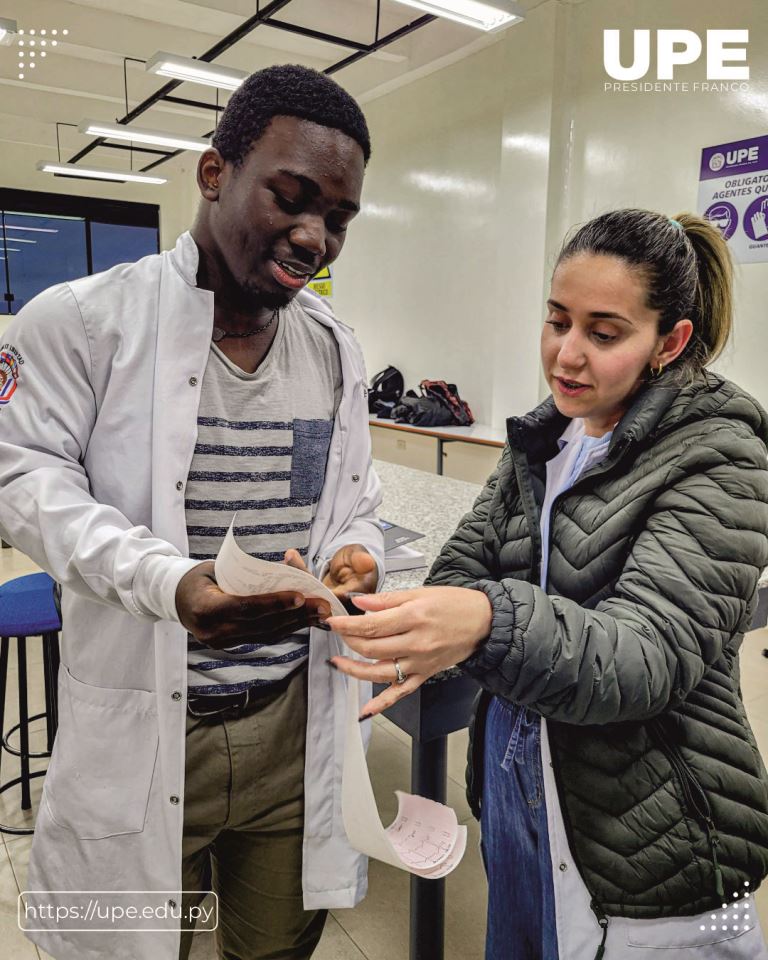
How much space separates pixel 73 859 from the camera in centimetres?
112

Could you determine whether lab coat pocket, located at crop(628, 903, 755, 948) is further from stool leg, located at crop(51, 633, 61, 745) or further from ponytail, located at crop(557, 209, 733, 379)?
stool leg, located at crop(51, 633, 61, 745)

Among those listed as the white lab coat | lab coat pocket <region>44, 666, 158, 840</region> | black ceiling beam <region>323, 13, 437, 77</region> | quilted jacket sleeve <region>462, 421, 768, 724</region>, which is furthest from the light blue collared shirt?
black ceiling beam <region>323, 13, 437, 77</region>

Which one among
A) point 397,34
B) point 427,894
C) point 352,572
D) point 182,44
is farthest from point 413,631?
point 182,44

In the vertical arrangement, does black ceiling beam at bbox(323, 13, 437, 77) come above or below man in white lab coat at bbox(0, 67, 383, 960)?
above

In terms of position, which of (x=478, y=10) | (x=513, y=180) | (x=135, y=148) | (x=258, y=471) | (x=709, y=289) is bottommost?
(x=258, y=471)

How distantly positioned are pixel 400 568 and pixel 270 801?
0.64 m

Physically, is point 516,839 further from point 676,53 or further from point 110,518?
point 676,53

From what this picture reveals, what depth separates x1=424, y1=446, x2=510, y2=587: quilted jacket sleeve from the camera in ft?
3.80

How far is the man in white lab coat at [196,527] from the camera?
992 mm

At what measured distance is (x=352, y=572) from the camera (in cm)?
113

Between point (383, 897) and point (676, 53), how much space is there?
15.7 ft

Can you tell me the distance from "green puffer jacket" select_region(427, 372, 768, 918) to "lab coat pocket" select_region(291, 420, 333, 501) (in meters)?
0.35

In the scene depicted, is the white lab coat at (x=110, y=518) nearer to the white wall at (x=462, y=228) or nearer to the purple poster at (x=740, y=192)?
the purple poster at (x=740, y=192)

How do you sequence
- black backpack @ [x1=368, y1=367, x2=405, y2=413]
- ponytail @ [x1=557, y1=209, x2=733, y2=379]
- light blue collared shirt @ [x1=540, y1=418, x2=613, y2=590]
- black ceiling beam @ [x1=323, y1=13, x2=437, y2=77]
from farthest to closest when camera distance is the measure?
black backpack @ [x1=368, y1=367, x2=405, y2=413]
black ceiling beam @ [x1=323, y1=13, x2=437, y2=77]
light blue collared shirt @ [x1=540, y1=418, x2=613, y2=590]
ponytail @ [x1=557, y1=209, x2=733, y2=379]
